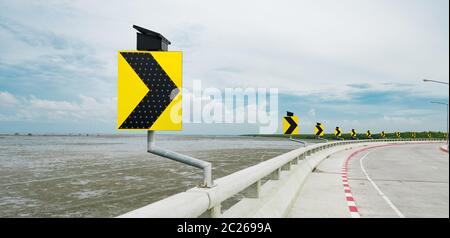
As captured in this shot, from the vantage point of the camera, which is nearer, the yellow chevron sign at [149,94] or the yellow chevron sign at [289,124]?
the yellow chevron sign at [149,94]

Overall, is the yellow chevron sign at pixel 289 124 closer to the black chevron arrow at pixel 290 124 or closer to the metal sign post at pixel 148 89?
the black chevron arrow at pixel 290 124

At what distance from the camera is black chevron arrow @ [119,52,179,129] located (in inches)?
143

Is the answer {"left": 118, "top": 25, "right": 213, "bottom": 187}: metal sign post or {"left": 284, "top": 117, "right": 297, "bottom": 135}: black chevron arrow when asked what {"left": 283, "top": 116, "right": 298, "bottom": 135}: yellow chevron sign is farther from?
{"left": 118, "top": 25, "right": 213, "bottom": 187}: metal sign post

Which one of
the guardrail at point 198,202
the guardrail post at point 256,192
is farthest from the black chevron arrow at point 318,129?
the guardrail at point 198,202

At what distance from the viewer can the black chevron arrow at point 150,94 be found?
363 centimetres

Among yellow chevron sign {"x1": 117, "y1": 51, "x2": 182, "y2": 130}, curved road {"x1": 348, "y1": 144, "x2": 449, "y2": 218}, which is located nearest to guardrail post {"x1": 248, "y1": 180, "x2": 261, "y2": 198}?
curved road {"x1": 348, "y1": 144, "x2": 449, "y2": 218}

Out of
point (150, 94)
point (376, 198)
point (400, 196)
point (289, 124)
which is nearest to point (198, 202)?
point (150, 94)

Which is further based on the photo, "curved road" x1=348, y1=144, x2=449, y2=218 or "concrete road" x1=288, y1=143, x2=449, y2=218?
"curved road" x1=348, y1=144, x2=449, y2=218

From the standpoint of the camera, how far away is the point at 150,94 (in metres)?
3.65

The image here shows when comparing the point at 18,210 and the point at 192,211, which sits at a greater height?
the point at 192,211
